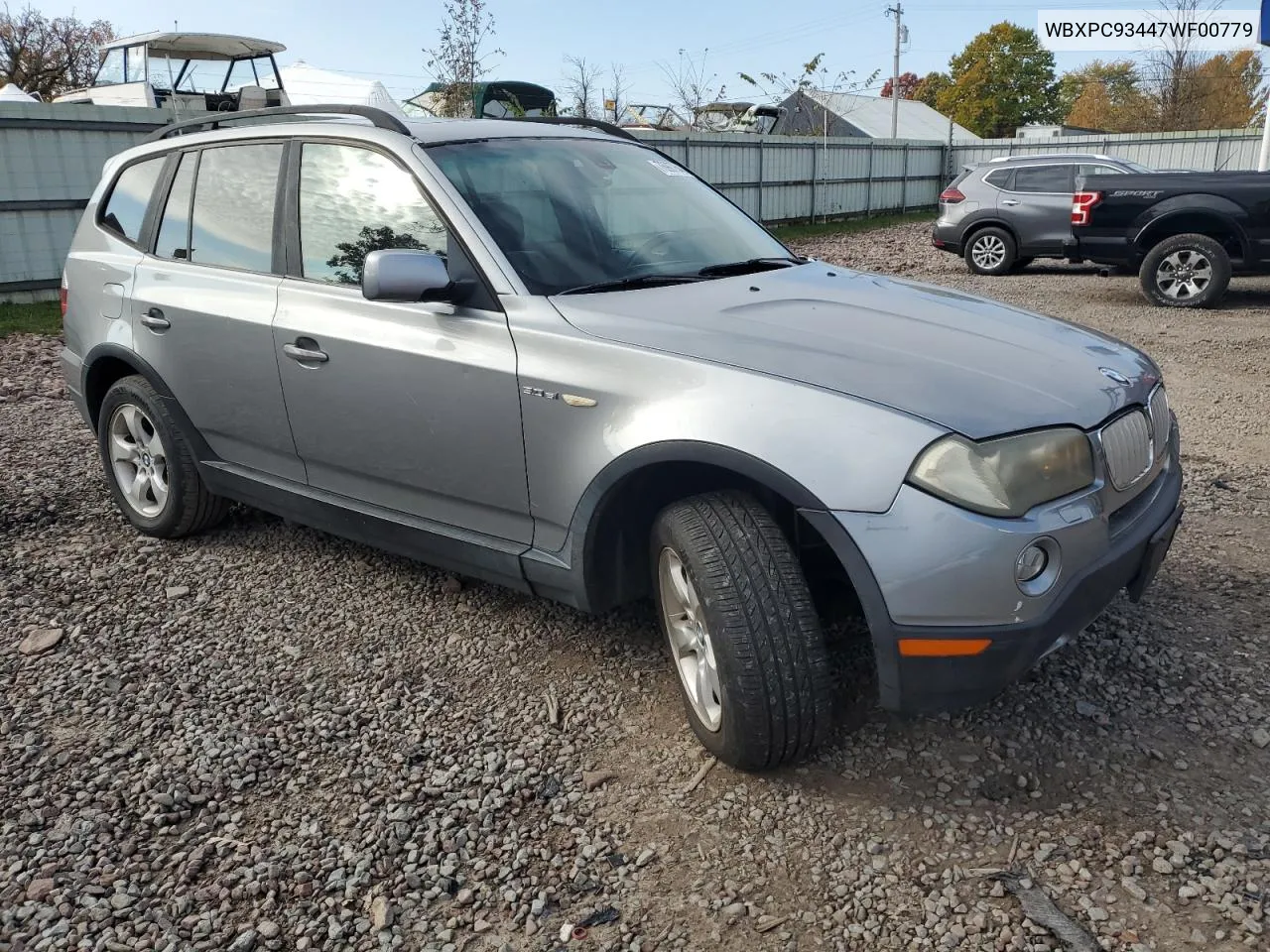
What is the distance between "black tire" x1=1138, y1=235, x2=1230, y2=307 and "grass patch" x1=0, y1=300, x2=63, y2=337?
10.5m

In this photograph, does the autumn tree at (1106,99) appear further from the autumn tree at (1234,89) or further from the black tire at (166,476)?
the black tire at (166,476)

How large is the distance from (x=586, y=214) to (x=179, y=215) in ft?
6.39

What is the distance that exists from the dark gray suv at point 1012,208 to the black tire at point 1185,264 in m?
2.91

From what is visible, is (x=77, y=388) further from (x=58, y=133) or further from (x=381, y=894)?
(x=58, y=133)

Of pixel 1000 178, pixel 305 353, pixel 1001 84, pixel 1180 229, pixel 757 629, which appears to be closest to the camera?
pixel 757 629

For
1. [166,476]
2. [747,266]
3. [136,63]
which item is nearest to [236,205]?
[166,476]

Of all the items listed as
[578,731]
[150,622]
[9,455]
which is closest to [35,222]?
[9,455]

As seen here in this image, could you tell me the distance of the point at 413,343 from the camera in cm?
330

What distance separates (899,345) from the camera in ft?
9.23

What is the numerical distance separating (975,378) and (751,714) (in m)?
1.02

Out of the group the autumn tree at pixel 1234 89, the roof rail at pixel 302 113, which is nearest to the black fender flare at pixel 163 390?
the roof rail at pixel 302 113

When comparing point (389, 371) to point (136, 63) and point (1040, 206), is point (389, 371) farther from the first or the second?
point (136, 63)

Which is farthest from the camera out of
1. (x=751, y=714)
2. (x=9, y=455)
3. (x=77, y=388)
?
(x=9, y=455)

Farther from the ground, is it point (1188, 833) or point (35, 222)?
point (35, 222)
